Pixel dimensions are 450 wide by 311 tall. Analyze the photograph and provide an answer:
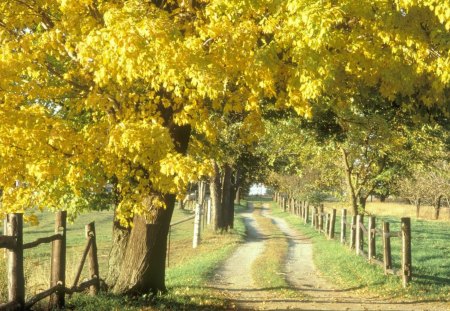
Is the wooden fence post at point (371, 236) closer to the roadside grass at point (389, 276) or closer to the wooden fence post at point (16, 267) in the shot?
the roadside grass at point (389, 276)

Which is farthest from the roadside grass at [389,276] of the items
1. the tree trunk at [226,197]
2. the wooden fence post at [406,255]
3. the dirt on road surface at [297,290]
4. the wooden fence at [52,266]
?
the wooden fence at [52,266]

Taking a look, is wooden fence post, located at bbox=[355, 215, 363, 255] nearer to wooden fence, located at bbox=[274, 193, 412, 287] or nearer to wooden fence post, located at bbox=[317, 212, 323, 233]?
wooden fence, located at bbox=[274, 193, 412, 287]

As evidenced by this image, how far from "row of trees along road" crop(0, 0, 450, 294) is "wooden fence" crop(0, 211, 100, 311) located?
806 mm

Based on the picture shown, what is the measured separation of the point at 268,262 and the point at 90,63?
12334 mm

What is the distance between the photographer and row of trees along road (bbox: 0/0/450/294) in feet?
24.5

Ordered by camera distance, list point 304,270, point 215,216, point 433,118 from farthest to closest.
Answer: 1. point 215,216
2. point 304,270
3. point 433,118

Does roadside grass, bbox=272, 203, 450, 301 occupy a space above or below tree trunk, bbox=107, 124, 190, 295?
below

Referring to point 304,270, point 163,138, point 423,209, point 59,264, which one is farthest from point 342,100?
point 423,209

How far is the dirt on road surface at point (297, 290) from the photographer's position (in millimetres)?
11609

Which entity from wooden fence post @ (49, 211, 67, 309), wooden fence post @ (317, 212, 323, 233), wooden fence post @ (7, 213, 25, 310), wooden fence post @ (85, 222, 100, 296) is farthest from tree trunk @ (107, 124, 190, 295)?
wooden fence post @ (317, 212, 323, 233)

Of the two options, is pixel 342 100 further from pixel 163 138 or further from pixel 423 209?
pixel 423 209

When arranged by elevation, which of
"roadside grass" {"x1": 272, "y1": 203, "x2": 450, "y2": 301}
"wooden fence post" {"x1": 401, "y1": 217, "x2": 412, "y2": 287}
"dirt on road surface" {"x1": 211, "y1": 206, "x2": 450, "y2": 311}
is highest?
"wooden fence post" {"x1": 401, "y1": 217, "x2": 412, "y2": 287}

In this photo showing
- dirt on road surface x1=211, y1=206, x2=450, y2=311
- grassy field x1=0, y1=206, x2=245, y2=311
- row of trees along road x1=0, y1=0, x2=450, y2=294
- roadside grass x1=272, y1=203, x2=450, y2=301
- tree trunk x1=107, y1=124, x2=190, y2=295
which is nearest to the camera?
row of trees along road x1=0, y1=0, x2=450, y2=294

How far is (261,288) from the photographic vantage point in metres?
14.0
